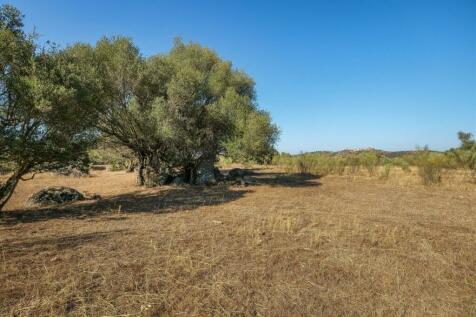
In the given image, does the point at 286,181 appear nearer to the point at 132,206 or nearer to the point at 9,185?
the point at 132,206

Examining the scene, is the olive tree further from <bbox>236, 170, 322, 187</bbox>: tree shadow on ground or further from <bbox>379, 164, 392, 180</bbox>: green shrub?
<bbox>379, 164, 392, 180</bbox>: green shrub

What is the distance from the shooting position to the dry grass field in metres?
3.78

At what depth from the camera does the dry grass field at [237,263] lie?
3775 millimetres

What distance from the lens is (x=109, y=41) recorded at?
50.0 ft

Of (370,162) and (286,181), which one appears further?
(370,162)

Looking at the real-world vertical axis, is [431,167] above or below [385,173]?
above

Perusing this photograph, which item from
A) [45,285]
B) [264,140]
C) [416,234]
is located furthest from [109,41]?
[416,234]

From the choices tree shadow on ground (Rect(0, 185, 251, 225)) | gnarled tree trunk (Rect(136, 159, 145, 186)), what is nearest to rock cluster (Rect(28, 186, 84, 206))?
tree shadow on ground (Rect(0, 185, 251, 225))

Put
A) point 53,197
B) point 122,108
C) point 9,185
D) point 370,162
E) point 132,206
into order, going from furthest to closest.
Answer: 1. point 370,162
2. point 122,108
3. point 53,197
4. point 132,206
5. point 9,185

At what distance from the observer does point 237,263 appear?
5.11 metres

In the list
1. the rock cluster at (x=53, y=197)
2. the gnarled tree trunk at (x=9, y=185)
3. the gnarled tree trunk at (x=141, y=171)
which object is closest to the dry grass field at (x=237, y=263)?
the gnarled tree trunk at (x=9, y=185)

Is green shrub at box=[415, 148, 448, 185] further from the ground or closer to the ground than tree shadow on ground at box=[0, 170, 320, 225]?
further from the ground

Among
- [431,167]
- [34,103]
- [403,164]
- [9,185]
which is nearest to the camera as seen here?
[34,103]

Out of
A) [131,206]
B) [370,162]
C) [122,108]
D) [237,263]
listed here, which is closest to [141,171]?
[122,108]
